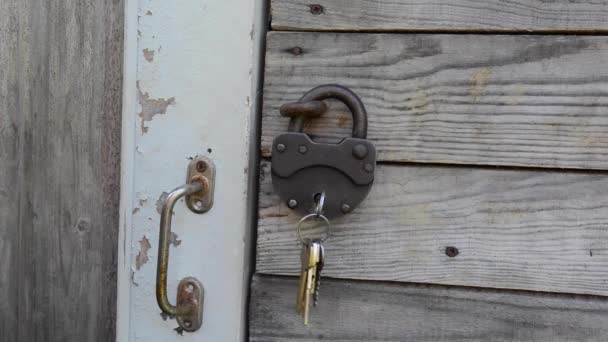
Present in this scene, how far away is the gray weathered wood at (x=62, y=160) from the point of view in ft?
3.09

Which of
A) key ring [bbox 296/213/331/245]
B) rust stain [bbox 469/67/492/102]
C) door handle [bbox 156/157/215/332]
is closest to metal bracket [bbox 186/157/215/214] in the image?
door handle [bbox 156/157/215/332]

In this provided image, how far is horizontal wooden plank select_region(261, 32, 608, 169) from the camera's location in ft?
2.13

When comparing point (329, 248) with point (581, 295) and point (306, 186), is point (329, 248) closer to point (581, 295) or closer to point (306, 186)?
point (306, 186)

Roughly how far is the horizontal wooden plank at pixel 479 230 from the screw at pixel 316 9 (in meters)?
0.21

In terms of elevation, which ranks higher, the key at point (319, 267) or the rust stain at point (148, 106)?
the rust stain at point (148, 106)

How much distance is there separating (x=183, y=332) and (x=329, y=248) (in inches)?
8.9

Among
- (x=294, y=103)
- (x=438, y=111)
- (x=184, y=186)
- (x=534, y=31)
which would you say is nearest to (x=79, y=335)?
(x=184, y=186)

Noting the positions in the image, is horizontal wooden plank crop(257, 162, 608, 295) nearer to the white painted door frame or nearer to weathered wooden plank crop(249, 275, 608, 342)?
weathered wooden plank crop(249, 275, 608, 342)

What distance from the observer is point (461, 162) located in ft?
2.19

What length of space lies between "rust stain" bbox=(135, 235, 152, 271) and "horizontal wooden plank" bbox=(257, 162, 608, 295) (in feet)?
0.80

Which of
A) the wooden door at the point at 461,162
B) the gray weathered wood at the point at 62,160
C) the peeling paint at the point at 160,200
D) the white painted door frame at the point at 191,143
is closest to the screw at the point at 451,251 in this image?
the wooden door at the point at 461,162

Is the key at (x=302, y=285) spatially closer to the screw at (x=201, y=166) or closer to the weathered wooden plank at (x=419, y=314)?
the weathered wooden plank at (x=419, y=314)

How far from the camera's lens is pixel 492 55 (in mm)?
661

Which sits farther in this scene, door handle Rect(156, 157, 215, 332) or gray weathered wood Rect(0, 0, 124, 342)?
gray weathered wood Rect(0, 0, 124, 342)
